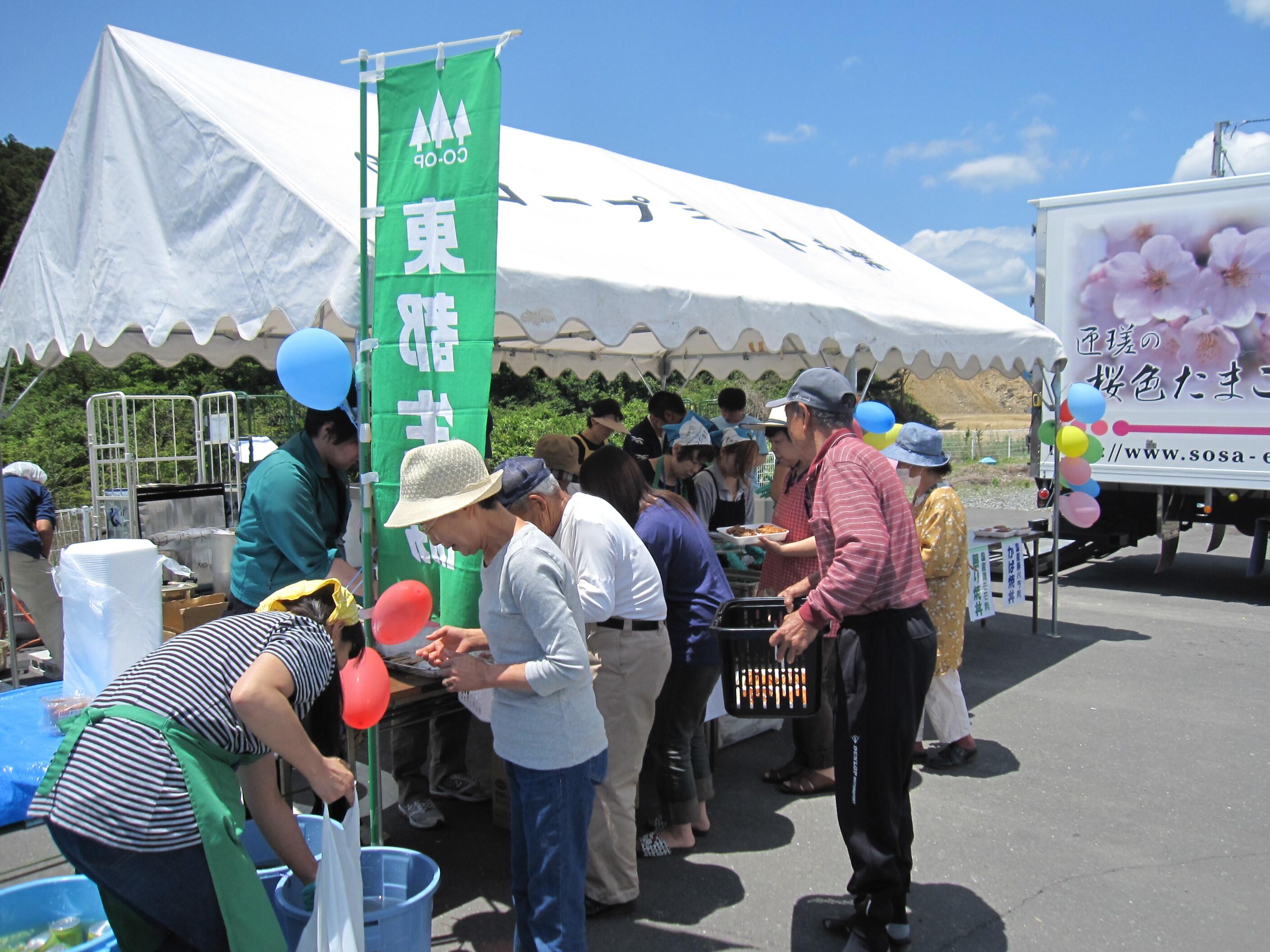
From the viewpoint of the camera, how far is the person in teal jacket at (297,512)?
3.36m

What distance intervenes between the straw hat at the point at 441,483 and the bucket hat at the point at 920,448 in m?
2.66

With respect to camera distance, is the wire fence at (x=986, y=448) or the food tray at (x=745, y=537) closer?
the food tray at (x=745, y=537)

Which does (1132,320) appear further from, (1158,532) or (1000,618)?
(1000,618)

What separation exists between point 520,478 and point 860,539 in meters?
1.08

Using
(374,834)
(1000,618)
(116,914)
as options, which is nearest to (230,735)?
(116,914)

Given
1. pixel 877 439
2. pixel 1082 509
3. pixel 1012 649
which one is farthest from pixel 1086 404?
pixel 877 439

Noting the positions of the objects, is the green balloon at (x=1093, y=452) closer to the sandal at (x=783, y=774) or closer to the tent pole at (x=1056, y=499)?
the tent pole at (x=1056, y=499)

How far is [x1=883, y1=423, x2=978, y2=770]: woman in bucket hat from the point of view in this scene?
4.49m

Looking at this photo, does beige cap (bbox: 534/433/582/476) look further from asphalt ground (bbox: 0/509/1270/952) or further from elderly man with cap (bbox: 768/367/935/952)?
asphalt ground (bbox: 0/509/1270/952)

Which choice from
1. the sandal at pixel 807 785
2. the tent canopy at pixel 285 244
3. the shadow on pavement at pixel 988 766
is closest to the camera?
the tent canopy at pixel 285 244

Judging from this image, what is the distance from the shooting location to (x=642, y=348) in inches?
346

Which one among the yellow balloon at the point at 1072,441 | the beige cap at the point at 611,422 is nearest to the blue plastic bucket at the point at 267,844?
the beige cap at the point at 611,422

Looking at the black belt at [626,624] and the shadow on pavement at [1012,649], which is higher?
the black belt at [626,624]

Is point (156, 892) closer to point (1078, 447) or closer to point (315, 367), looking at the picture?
point (315, 367)
